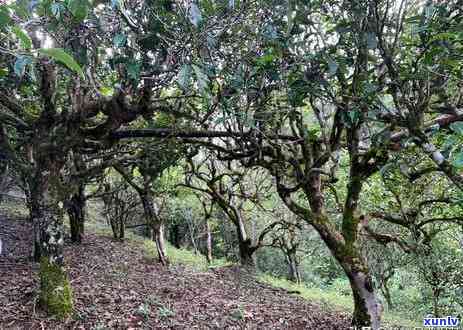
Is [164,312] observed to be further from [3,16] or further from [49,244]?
[3,16]

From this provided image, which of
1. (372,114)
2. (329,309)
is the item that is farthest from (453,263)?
(372,114)

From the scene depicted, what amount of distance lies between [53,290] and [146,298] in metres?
1.71

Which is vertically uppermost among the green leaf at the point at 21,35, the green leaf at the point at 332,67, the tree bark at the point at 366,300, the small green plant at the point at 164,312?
the green leaf at the point at 332,67

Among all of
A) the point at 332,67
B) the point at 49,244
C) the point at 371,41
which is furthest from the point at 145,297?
the point at 371,41

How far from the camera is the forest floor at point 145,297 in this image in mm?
4504

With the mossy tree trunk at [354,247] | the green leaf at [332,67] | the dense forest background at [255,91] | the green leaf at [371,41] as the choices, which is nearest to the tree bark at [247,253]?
the dense forest background at [255,91]

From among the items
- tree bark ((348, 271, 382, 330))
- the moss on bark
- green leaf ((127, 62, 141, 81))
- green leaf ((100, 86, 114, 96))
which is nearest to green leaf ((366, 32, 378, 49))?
green leaf ((127, 62, 141, 81))

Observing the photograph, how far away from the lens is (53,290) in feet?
13.7

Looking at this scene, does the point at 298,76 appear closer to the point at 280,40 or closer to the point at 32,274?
the point at 280,40

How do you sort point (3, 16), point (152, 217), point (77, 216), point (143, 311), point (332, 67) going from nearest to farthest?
point (3, 16)
point (332, 67)
point (143, 311)
point (152, 217)
point (77, 216)

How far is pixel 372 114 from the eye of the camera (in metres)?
2.96

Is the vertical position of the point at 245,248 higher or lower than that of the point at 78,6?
lower

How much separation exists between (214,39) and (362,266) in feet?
10.9

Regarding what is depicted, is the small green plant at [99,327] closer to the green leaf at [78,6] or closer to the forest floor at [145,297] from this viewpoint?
the forest floor at [145,297]
